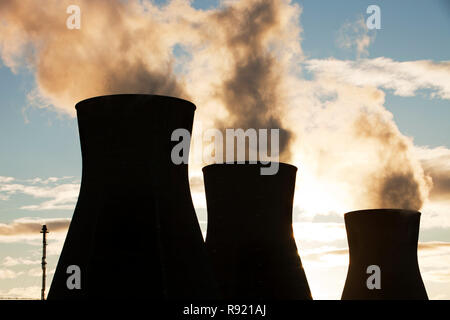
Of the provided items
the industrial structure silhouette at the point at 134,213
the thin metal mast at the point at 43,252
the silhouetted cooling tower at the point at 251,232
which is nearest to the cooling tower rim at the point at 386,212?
the silhouetted cooling tower at the point at 251,232

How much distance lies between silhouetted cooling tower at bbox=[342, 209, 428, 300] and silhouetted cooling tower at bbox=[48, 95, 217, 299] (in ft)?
34.7

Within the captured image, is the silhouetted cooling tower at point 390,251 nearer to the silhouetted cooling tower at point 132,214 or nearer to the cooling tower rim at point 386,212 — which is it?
the cooling tower rim at point 386,212

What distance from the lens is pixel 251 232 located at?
21.1 meters

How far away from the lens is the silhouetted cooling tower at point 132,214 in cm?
1488

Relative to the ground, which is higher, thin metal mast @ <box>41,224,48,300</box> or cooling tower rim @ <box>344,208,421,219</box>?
cooling tower rim @ <box>344,208,421,219</box>

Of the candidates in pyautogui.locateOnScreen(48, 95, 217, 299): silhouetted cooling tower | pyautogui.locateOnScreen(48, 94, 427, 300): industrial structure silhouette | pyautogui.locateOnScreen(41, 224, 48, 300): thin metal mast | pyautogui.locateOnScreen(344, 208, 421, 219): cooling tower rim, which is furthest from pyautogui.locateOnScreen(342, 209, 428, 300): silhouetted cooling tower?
pyautogui.locateOnScreen(41, 224, 48, 300): thin metal mast

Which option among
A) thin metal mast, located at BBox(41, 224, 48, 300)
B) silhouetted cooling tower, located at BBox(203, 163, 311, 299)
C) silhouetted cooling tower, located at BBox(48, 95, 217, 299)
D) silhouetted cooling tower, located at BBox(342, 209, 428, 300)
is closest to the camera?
silhouetted cooling tower, located at BBox(48, 95, 217, 299)

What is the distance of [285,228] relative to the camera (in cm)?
2158

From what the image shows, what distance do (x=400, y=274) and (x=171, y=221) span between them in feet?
40.6

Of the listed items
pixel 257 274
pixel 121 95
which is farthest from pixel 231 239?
pixel 121 95

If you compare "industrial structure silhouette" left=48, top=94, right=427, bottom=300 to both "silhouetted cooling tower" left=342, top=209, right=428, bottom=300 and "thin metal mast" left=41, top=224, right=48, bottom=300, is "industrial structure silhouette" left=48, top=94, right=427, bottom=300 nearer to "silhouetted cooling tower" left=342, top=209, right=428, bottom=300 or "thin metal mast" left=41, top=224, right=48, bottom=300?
"silhouetted cooling tower" left=342, top=209, right=428, bottom=300

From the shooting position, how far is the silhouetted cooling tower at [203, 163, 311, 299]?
21.2 m
